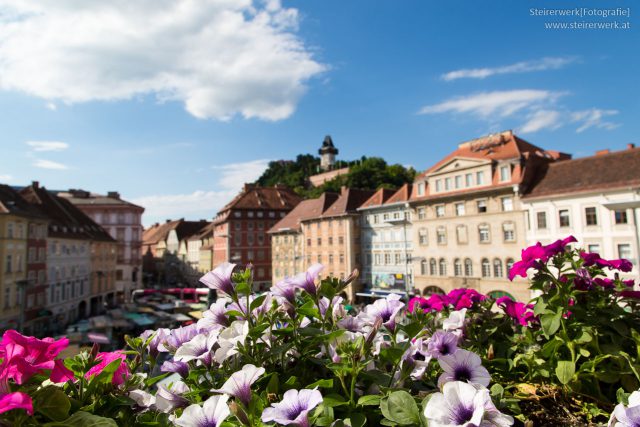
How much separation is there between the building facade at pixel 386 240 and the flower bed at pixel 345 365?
116 feet

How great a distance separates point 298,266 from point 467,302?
5042cm

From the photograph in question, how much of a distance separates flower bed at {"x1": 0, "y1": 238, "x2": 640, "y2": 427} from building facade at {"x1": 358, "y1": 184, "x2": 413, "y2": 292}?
116 feet

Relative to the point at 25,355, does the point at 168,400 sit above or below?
below

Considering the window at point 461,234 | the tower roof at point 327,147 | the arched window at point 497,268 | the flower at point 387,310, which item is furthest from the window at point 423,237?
the tower roof at point 327,147

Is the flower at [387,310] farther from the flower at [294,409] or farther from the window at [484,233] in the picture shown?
the window at [484,233]

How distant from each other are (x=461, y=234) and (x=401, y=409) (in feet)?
112

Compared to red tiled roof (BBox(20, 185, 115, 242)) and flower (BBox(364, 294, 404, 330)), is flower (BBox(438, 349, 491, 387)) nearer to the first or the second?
flower (BBox(364, 294, 404, 330))

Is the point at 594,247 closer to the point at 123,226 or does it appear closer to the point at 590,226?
the point at 590,226

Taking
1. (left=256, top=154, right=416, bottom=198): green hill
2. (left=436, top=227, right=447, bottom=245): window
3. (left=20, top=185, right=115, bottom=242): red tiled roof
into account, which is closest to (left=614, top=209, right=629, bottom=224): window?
(left=436, top=227, right=447, bottom=245): window

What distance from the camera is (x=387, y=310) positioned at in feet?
6.72

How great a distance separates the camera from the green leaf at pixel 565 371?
2021 millimetres

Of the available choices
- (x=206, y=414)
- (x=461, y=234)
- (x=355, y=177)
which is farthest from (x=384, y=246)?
(x=355, y=177)

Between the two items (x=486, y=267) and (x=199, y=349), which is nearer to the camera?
(x=199, y=349)

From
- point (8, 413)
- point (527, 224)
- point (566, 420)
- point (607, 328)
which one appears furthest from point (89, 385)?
point (527, 224)
